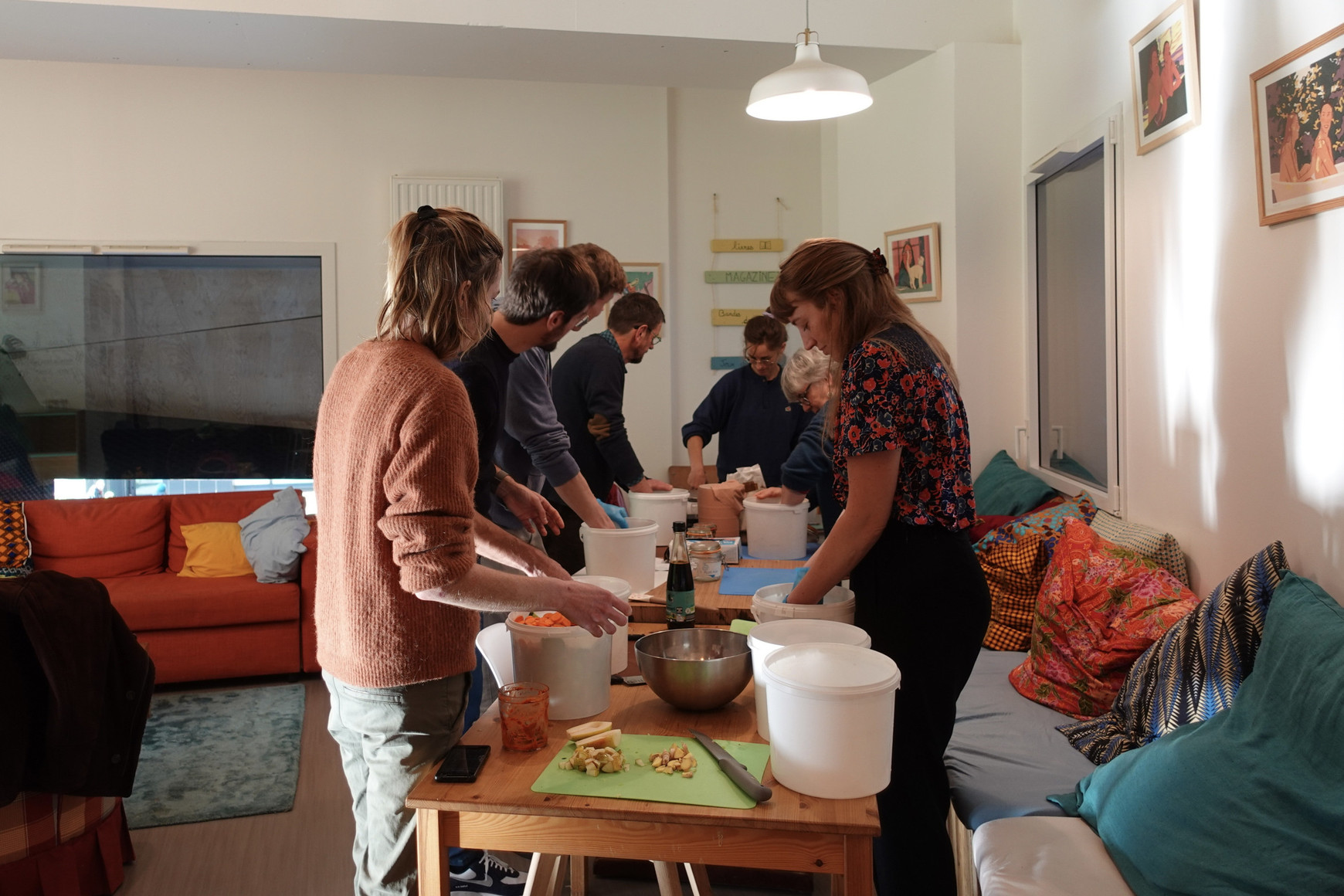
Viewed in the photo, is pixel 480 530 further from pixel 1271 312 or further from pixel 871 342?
pixel 1271 312

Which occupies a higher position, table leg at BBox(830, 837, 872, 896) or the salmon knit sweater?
the salmon knit sweater

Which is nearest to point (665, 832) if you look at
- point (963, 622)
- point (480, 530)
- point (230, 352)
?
point (480, 530)

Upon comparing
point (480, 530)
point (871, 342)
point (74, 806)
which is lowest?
point (74, 806)

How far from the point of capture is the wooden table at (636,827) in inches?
50.4

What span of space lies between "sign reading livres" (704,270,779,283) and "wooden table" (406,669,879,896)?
14.8 feet

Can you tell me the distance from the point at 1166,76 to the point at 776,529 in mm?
1663

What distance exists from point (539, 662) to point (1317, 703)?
1.26 m

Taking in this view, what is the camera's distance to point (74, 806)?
8.25 ft

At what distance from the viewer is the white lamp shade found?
3.14 metres

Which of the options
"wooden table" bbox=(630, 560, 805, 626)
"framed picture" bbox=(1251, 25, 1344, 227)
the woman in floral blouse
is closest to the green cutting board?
the woman in floral blouse

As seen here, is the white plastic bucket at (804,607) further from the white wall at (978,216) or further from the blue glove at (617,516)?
the white wall at (978,216)

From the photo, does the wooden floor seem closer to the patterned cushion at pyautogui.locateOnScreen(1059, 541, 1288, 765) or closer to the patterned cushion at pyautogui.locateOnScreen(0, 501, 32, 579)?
the patterned cushion at pyautogui.locateOnScreen(1059, 541, 1288, 765)

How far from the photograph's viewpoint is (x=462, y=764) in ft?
4.68

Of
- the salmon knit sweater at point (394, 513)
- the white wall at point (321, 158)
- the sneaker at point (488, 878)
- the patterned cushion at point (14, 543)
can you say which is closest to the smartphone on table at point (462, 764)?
the salmon knit sweater at point (394, 513)
